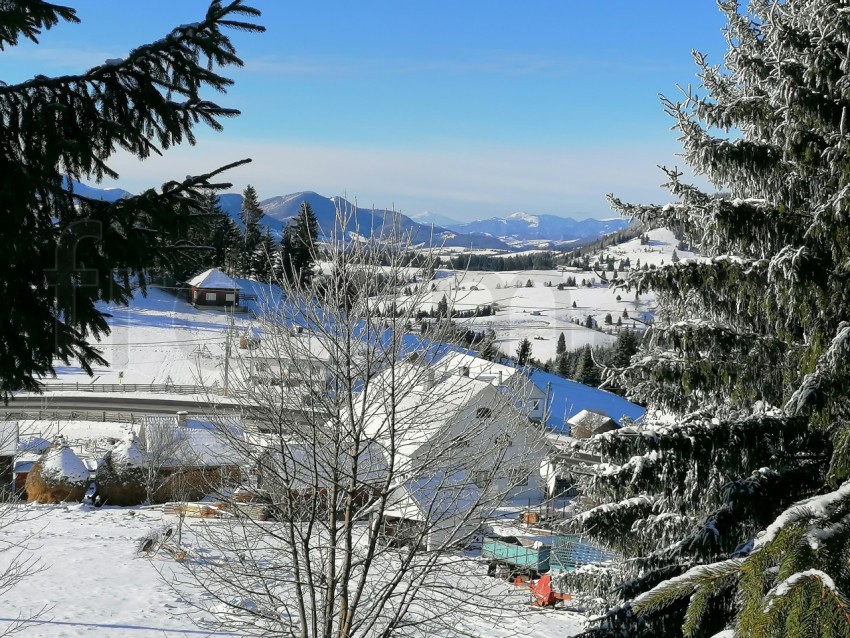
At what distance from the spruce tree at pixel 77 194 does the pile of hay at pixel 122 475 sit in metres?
30.8

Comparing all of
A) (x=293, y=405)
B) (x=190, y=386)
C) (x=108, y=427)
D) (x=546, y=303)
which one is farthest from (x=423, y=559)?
(x=546, y=303)

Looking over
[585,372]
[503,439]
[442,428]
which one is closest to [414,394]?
[442,428]

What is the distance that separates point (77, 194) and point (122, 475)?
31834 mm

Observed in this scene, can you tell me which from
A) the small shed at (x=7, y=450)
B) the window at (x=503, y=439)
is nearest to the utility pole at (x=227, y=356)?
the window at (x=503, y=439)

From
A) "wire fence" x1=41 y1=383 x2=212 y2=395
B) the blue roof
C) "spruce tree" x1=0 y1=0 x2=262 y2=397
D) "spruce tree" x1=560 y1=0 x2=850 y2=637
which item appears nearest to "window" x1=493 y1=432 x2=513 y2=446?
"spruce tree" x1=560 y1=0 x2=850 y2=637

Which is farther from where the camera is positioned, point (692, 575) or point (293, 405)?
point (293, 405)

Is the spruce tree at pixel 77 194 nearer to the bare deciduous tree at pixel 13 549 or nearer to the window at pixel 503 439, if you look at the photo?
the window at pixel 503 439

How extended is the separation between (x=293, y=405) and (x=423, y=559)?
2891 millimetres

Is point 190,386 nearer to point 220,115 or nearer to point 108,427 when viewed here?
point 108,427

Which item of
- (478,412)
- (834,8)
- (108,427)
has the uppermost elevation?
(834,8)

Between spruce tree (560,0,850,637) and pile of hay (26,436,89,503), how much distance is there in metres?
28.5

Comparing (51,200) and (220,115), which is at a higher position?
(220,115)

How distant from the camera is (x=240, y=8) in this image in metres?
3.58

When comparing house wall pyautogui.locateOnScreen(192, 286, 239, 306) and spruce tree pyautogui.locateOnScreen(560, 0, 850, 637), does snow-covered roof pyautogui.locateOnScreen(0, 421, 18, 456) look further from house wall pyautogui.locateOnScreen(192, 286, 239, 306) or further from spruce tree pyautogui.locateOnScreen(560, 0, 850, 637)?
house wall pyautogui.locateOnScreen(192, 286, 239, 306)
